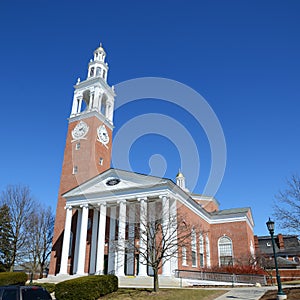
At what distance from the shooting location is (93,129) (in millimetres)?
44250

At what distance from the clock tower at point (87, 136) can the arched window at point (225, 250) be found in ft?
66.0

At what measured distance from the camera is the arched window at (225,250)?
43556 mm

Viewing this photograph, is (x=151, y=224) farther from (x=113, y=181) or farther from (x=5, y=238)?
(x=5, y=238)

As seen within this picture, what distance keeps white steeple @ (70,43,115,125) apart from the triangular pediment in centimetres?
1360

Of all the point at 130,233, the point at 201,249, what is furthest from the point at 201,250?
the point at 130,233

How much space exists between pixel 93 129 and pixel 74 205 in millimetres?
12830

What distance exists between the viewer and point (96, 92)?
47.5 metres

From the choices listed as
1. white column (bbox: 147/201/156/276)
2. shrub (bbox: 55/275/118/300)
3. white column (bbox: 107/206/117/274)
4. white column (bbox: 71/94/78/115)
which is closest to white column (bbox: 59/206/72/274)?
white column (bbox: 107/206/117/274)

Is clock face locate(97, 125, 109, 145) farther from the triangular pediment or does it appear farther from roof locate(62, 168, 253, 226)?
roof locate(62, 168, 253, 226)

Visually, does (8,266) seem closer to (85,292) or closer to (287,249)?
(85,292)

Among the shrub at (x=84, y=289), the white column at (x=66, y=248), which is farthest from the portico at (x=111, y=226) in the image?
the shrub at (x=84, y=289)

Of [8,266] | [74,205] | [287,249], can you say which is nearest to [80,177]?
[74,205]

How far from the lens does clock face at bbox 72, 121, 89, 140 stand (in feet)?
147

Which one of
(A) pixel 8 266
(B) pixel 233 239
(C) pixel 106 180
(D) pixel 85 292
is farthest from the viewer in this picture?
(B) pixel 233 239
